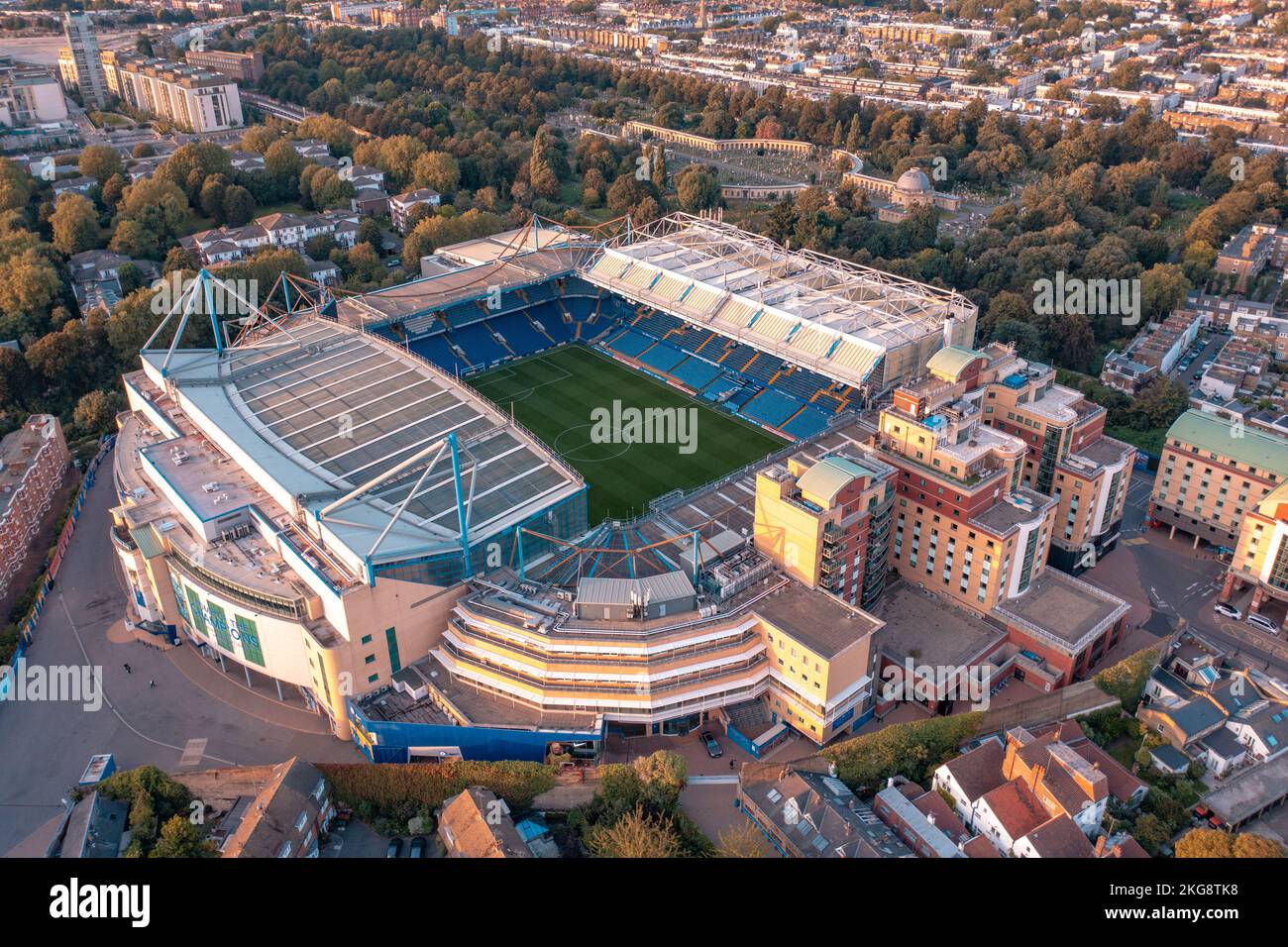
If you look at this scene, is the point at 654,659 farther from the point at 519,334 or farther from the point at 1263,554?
the point at 519,334

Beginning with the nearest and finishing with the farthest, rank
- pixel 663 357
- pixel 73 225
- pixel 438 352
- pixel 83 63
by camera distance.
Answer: pixel 438 352
pixel 663 357
pixel 73 225
pixel 83 63

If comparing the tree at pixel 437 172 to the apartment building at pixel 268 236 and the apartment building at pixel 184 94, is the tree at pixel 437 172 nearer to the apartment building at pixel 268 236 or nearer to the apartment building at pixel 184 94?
the apartment building at pixel 268 236

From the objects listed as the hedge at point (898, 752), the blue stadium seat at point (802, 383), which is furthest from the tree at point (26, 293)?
the hedge at point (898, 752)

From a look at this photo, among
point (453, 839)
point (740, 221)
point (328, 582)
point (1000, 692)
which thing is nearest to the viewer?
point (453, 839)

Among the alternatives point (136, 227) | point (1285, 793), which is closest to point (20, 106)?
point (136, 227)

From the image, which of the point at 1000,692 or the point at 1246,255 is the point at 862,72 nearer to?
the point at 1246,255

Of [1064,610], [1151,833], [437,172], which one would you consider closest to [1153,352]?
[1064,610]
